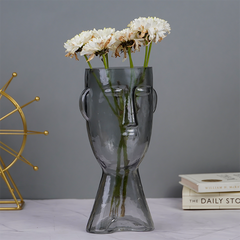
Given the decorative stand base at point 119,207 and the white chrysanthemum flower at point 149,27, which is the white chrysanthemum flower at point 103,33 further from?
the decorative stand base at point 119,207

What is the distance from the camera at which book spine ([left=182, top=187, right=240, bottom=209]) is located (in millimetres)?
1078

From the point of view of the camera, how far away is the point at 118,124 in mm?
803

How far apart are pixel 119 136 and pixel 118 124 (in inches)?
1.2

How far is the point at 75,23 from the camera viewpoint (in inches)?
48.4

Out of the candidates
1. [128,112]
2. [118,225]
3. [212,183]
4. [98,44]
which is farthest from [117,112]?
[212,183]

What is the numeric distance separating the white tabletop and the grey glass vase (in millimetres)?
41

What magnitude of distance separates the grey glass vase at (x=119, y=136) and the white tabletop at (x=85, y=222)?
0.13ft

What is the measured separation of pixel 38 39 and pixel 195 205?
81 centimetres

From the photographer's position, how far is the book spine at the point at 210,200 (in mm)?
1078

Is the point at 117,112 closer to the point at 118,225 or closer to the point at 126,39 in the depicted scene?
the point at 126,39

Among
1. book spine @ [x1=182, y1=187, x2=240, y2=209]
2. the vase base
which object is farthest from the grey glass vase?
book spine @ [x1=182, y1=187, x2=240, y2=209]

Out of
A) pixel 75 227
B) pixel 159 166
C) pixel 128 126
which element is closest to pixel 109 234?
pixel 75 227

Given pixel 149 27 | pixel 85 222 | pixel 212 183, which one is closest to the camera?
pixel 149 27

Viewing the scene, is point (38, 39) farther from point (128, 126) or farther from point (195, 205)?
point (195, 205)
